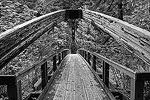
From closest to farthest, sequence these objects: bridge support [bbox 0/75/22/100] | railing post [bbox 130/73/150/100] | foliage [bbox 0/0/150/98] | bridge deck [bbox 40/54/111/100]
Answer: bridge support [bbox 0/75/22/100], railing post [bbox 130/73/150/100], bridge deck [bbox 40/54/111/100], foliage [bbox 0/0/150/98]

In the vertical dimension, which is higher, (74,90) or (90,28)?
(90,28)

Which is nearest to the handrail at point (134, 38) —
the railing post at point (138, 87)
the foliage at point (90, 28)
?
the railing post at point (138, 87)

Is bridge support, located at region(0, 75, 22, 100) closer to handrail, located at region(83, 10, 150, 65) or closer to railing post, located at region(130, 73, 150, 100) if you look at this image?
railing post, located at region(130, 73, 150, 100)

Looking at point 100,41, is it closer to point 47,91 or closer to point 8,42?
point 47,91

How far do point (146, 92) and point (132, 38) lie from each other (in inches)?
84.5

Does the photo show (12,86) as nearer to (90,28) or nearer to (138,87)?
(138,87)

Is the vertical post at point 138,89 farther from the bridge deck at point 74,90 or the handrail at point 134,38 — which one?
the bridge deck at point 74,90

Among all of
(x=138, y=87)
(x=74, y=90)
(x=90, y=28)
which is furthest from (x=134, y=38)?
(x=90, y=28)

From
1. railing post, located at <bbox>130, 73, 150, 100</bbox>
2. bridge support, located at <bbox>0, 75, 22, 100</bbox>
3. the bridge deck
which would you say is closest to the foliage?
the bridge deck

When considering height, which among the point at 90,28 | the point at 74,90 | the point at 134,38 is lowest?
the point at 74,90

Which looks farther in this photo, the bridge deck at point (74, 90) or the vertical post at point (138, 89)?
the bridge deck at point (74, 90)

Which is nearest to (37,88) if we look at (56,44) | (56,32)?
(56,44)

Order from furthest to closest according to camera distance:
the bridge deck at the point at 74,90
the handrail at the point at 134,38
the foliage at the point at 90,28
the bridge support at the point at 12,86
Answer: the foliage at the point at 90,28
the bridge deck at the point at 74,90
the handrail at the point at 134,38
the bridge support at the point at 12,86

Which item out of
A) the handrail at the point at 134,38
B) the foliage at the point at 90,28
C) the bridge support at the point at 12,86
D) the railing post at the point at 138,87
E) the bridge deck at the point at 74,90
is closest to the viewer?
the bridge support at the point at 12,86
